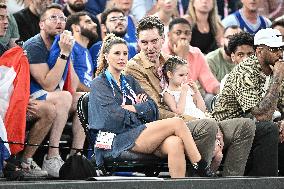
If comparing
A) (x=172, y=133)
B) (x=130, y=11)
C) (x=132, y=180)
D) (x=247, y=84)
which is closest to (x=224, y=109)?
(x=247, y=84)

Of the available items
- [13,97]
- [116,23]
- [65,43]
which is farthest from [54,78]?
[116,23]

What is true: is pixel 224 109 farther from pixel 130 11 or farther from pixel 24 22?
pixel 130 11

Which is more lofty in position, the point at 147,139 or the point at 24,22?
the point at 24,22

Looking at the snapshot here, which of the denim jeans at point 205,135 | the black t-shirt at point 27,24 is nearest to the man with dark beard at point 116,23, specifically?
the black t-shirt at point 27,24

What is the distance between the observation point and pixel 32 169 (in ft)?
32.4

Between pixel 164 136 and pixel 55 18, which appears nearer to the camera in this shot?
pixel 164 136

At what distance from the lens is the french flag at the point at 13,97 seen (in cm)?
948

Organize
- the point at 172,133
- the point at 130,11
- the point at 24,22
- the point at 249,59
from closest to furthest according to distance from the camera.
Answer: the point at 172,133 → the point at 249,59 → the point at 24,22 → the point at 130,11

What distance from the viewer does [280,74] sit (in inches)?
396

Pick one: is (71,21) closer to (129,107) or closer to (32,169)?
(32,169)

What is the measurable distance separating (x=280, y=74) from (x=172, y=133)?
171 cm

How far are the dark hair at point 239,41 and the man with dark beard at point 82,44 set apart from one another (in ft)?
5.12

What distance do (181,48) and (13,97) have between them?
3.16m

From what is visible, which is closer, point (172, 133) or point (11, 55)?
point (172, 133)
